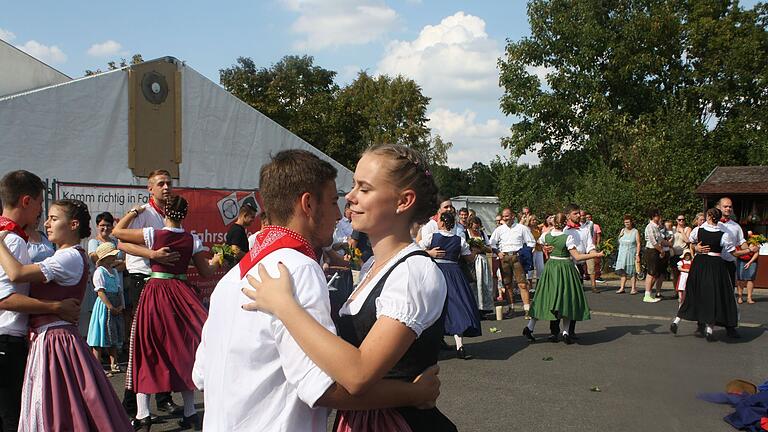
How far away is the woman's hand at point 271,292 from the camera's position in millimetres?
1805

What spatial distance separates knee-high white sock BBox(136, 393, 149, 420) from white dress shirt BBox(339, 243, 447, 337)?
13.2ft

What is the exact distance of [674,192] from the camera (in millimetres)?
23922

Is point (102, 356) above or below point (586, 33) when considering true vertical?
below

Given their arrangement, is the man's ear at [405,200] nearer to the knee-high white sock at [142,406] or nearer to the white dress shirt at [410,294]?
the white dress shirt at [410,294]

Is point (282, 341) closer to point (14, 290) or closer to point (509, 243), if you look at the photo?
point (14, 290)

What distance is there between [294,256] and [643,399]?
574cm

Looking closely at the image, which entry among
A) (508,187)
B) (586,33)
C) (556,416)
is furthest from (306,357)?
(586,33)

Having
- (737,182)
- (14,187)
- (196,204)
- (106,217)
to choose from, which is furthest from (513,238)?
(737,182)

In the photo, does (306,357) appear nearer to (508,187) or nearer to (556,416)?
(556,416)

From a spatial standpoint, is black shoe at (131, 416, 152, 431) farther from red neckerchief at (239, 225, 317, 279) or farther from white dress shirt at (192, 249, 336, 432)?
red neckerchief at (239, 225, 317, 279)

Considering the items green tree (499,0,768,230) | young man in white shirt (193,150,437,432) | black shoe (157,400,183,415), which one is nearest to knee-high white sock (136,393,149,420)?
black shoe (157,400,183,415)

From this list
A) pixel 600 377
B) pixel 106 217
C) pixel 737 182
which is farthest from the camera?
pixel 737 182

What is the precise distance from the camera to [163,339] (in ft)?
17.7

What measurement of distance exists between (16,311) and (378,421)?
2859 millimetres
